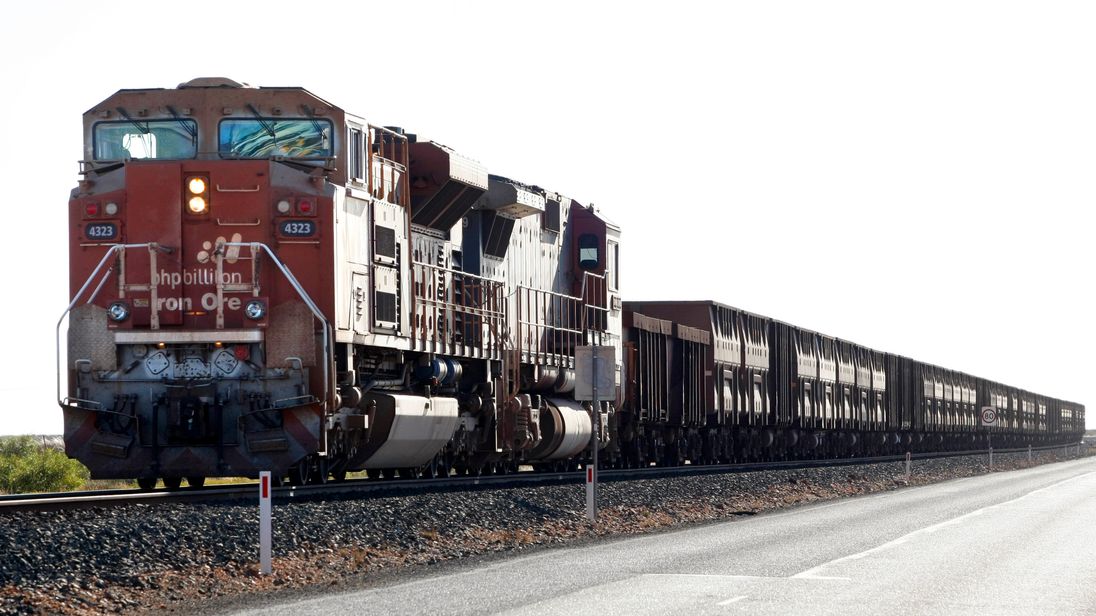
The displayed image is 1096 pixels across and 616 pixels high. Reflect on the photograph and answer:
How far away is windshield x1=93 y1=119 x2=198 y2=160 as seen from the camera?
59.5 feet

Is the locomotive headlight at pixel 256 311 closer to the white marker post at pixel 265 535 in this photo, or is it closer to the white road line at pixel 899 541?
→ the white marker post at pixel 265 535

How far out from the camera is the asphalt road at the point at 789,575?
11273mm

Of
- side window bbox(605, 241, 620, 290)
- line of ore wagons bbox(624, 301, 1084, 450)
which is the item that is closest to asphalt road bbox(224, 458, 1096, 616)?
side window bbox(605, 241, 620, 290)

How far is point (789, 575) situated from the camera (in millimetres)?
13539

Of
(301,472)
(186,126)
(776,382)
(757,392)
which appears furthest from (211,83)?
(776,382)

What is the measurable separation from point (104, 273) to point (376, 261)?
347cm

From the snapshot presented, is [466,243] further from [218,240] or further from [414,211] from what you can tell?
[218,240]

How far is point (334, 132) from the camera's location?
722 inches

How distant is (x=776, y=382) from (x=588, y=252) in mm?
17927

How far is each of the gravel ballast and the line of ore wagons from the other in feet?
37.7

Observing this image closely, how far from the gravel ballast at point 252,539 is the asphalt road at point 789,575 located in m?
0.97

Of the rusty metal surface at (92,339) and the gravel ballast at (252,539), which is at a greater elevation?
the rusty metal surface at (92,339)

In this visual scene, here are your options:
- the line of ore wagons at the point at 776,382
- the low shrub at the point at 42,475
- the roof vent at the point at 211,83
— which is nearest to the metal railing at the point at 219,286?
the roof vent at the point at 211,83

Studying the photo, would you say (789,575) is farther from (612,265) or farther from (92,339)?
(612,265)
